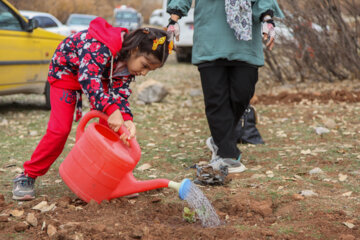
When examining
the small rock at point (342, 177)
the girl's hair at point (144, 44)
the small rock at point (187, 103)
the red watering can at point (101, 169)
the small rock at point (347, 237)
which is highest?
the girl's hair at point (144, 44)

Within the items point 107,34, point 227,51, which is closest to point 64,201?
point 107,34

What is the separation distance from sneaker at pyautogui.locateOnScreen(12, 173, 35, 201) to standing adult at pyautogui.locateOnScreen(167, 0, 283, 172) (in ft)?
4.02

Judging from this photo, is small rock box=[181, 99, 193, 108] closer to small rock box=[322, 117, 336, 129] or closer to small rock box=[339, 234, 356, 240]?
small rock box=[322, 117, 336, 129]

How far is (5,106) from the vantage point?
679 centimetres

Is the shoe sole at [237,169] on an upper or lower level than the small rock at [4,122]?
upper

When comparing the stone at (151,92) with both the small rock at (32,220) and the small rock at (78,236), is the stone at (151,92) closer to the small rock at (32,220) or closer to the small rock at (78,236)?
the small rock at (32,220)

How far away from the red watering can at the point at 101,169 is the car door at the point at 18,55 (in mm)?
3414

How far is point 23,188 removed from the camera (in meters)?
2.89

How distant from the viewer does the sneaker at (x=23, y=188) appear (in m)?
2.86

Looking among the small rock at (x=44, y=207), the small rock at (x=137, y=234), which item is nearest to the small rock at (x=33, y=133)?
the small rock at (x=44, y=207)

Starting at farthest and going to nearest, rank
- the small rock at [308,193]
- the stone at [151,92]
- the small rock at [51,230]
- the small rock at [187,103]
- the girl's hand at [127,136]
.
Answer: the stone at [151,92] → the small rock at [187,103] → the small rock at [308,193] → the girl's hand at [127,136] → the small rock at [51,230]

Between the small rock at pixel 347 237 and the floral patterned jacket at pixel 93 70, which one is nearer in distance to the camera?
Result: the small rock at pixel 347 237

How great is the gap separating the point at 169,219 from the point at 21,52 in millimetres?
4037

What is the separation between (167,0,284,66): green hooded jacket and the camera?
3223 mm
